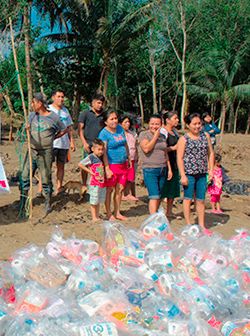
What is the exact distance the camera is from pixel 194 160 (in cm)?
526

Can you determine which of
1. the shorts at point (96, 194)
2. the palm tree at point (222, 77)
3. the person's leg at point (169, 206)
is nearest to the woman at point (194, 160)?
the person's leg at point (169, 206)

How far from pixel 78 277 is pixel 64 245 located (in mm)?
754

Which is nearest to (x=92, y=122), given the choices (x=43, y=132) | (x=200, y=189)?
(x=43, y=132)

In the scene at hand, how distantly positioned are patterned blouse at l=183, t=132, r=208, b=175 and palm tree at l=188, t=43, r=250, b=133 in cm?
2101

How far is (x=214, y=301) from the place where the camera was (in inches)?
126

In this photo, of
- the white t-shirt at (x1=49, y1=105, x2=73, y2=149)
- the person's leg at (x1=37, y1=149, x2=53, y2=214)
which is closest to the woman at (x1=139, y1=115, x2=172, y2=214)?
the person's leg at (x1=37, y1=149, x2=53, y2=214)

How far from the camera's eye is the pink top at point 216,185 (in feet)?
21.6

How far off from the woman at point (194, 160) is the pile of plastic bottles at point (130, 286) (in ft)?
3.20

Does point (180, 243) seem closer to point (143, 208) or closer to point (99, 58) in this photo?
point (143, 208)

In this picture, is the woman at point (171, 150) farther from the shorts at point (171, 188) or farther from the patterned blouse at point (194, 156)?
the patterned blouse at point (194, 156)

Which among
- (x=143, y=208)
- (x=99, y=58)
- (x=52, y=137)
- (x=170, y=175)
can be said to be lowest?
(x=143, y=208)

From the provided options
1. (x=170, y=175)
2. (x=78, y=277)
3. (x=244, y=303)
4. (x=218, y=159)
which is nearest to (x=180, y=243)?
(x=244, y=303)

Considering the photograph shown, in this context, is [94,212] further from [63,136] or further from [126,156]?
[63,136]

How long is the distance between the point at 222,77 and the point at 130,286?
80.2ft
